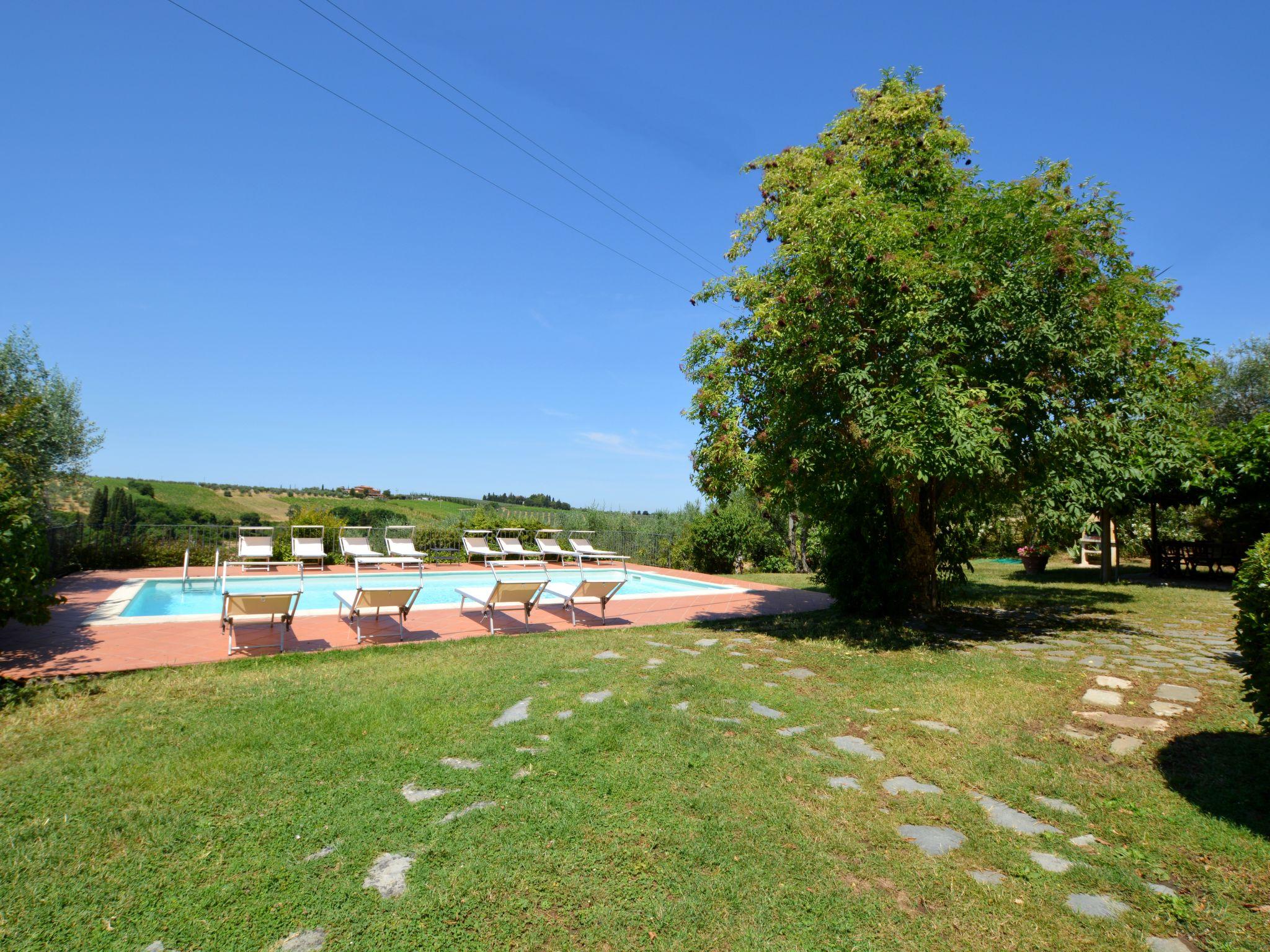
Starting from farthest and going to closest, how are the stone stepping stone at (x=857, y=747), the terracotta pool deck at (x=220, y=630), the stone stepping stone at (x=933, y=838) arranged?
the terracotta pool deck at (x=220, y=630)
the stone stepping stone at (x=857, y=747)
the stone stepping stone at (x=933, y=838)

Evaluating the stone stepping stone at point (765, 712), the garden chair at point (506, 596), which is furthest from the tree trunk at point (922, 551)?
the garden chair at point (506, 596)

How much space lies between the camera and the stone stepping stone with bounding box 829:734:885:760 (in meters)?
4.09

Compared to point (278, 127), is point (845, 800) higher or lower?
lower

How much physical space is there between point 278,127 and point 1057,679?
14010 mm

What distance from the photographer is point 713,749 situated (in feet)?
13.4

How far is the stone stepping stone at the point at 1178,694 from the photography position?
5.21m

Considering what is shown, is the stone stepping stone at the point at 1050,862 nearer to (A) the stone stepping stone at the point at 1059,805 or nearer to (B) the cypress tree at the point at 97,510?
(A) the stone stepping stone at the point at 1059,805

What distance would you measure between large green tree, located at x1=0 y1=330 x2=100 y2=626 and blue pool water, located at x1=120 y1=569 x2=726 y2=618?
1550mm

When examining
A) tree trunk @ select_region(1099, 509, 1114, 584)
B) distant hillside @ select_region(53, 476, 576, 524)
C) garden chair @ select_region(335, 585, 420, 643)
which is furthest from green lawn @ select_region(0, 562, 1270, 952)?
distant hillside @ select_region(53, 476, 576, 524)

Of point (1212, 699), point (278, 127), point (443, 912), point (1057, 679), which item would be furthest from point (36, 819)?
point (278, 127)

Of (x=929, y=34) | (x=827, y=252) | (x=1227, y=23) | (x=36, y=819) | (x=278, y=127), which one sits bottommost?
(x=36, y=819)

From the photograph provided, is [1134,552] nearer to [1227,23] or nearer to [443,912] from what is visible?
[1227,23]

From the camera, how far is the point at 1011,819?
10.8 feet

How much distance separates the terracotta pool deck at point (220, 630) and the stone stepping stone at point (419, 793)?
13.5 ft
